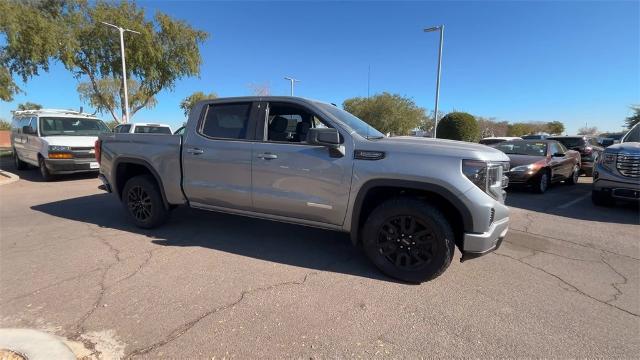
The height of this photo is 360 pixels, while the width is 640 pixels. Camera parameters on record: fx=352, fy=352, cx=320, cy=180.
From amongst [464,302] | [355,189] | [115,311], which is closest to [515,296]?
[464,302]

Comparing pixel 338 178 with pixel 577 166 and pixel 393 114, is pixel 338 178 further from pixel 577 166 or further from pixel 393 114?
pixel 393 114

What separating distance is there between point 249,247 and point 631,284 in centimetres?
422

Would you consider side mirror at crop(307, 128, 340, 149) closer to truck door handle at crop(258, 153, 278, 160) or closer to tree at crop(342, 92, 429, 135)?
truck door handle at crop(258, 153, 278, 160)

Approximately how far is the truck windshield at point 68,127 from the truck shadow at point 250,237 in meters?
4.96

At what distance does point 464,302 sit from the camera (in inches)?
125

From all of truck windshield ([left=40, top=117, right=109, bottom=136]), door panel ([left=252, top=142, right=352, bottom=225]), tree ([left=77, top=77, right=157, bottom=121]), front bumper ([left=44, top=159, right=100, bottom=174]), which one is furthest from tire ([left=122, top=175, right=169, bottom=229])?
tree ([left=77, top=77, right=157, bottom=121])

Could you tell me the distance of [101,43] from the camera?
2164cm

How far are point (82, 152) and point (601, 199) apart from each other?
12733mm

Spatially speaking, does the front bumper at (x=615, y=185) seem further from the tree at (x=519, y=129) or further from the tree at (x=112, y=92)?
the tree at (x=519, y=129)

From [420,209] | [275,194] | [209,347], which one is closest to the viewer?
[209,347]

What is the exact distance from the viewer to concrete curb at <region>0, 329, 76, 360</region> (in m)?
2.32

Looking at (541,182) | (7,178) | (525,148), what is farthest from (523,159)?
(7,178)

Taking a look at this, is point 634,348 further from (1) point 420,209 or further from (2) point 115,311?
(2) point 115,311

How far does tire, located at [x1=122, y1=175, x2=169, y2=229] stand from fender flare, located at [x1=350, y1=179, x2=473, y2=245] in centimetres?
286
